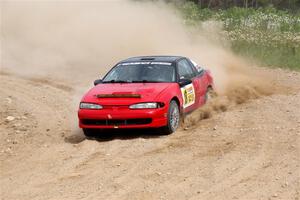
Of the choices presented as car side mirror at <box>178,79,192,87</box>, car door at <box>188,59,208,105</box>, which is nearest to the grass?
car door at <box>188,59,208,105</box>

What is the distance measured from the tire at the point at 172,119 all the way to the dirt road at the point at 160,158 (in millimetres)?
156

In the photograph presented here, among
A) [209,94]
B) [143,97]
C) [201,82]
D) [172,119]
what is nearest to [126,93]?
[143,97]

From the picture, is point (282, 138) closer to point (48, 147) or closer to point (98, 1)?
point (48, 147)

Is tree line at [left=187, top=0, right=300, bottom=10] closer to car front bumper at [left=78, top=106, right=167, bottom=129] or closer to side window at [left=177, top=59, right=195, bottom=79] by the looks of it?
side window at [left=177, top=59, right=195, bottom=79]

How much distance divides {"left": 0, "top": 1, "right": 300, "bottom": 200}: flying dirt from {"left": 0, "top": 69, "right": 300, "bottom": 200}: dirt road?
0.01m

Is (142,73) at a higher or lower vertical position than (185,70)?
higher

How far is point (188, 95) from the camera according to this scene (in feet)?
39.1

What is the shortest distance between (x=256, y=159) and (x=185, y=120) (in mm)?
3350

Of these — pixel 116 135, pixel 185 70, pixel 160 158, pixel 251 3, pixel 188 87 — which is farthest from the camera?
pixel 251 3

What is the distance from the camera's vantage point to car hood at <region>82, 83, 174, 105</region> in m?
10.6

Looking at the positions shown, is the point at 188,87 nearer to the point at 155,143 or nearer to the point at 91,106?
the point at 91,106

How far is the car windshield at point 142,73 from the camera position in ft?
38.5

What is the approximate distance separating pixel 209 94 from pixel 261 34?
1436cm

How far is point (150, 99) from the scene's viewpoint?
10.6 meters
